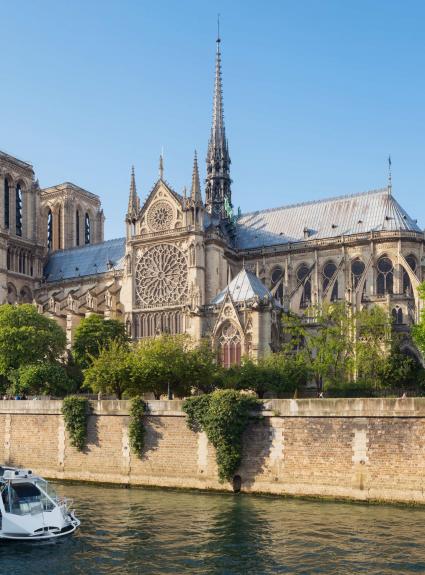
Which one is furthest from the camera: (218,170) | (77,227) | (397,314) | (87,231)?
(87,231)

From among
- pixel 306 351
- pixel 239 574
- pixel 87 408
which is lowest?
pixel 239 574

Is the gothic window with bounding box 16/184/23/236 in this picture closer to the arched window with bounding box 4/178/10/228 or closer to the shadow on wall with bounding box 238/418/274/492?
the arched window with bounding box 4/178/10/228

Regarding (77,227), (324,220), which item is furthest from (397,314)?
(77,227)

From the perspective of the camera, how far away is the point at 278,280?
7094 cm

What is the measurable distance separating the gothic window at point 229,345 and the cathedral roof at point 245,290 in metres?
2.42

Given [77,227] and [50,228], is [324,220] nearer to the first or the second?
[77,227]

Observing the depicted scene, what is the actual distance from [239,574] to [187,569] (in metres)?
1.49

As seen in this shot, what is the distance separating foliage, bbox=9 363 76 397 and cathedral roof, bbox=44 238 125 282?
28.7 metres

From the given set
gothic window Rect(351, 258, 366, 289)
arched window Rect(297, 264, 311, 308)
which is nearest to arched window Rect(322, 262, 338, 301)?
arched window Rect(297, 264, 311, 308)

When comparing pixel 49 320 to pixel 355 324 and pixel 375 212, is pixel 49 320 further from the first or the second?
pixel 375 212

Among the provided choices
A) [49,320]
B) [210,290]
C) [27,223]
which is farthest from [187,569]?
[27,223]

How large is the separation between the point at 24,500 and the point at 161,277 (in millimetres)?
43427

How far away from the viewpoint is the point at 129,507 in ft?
99.9

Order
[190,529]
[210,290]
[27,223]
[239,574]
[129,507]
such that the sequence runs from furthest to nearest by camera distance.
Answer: [27,223], [210,290], [129,507], [190,529], [239,574]
